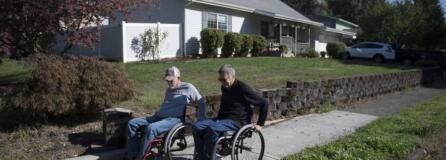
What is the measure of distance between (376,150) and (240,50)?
54.5 feet

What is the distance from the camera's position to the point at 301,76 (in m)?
15.8

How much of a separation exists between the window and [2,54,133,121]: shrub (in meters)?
16.6

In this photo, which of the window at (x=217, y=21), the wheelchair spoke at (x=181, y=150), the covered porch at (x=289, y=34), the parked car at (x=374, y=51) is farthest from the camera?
the parked car at (x=374, y=51)

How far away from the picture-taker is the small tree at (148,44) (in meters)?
18.9

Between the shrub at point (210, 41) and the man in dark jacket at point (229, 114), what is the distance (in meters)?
15.8

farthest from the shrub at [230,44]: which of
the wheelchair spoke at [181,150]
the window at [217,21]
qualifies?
the wheelchair spoke at [181,150]

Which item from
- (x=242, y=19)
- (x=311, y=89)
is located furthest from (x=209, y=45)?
(x=311, y=89)

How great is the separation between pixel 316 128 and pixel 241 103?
3.38m

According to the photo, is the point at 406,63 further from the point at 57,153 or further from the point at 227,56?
the point at 57,153

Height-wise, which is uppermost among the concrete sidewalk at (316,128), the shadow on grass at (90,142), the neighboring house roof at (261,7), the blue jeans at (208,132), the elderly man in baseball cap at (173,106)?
the neighboring house roof at (261,7)

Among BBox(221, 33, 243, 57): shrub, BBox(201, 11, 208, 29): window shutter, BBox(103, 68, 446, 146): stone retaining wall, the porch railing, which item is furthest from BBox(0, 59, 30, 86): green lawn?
the porch railing

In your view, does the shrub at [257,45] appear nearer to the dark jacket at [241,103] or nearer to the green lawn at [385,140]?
the green lawn at [385,140]

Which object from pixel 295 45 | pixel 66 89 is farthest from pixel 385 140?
pixel 295 45

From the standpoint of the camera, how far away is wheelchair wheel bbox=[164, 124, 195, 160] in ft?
18.7
